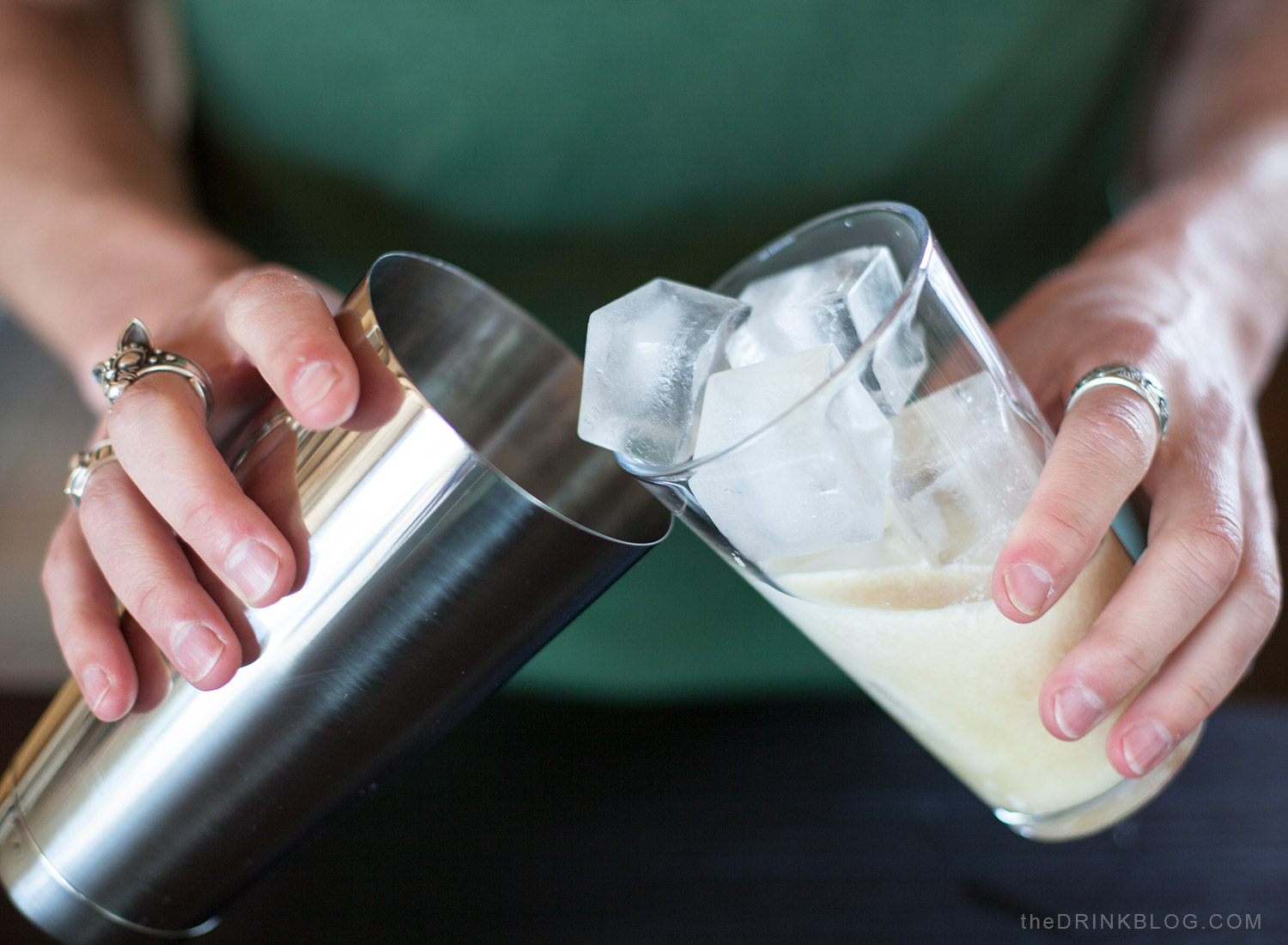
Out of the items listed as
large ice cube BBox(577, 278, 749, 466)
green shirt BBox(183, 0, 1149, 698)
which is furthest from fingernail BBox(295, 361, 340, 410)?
green shirt BBox(183, 0, 1149, 698)

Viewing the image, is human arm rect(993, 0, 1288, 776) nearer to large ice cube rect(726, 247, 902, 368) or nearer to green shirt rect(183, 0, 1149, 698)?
large ice cube rect(726, 247, 902, 368)

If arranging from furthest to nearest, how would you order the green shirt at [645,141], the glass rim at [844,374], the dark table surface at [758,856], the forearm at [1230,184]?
the green shirt at [645,141] < the forearm at [1230,184] < the dark table surface at [758,856] < the glass rim at [844,374]

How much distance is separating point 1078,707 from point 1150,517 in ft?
0.48

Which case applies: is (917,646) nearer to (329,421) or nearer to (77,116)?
(329,421)

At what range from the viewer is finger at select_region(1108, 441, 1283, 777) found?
1.96 feet

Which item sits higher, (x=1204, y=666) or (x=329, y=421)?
(x=329, y=421)

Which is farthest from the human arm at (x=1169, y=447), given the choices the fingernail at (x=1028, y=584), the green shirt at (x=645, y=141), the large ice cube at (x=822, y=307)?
the green shirt at (x=645, y=141)

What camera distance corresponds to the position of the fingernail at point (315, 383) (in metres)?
0.50

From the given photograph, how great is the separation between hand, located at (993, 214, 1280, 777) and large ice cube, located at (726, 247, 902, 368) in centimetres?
12

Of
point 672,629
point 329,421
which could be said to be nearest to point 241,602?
point 329,421

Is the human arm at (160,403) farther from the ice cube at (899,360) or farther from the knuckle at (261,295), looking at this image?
the ice cube at (899,360)

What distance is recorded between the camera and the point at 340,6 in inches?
39.9

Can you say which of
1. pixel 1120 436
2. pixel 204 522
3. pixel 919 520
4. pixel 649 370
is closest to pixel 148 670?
pixel 204 522

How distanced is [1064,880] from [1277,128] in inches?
28.9
